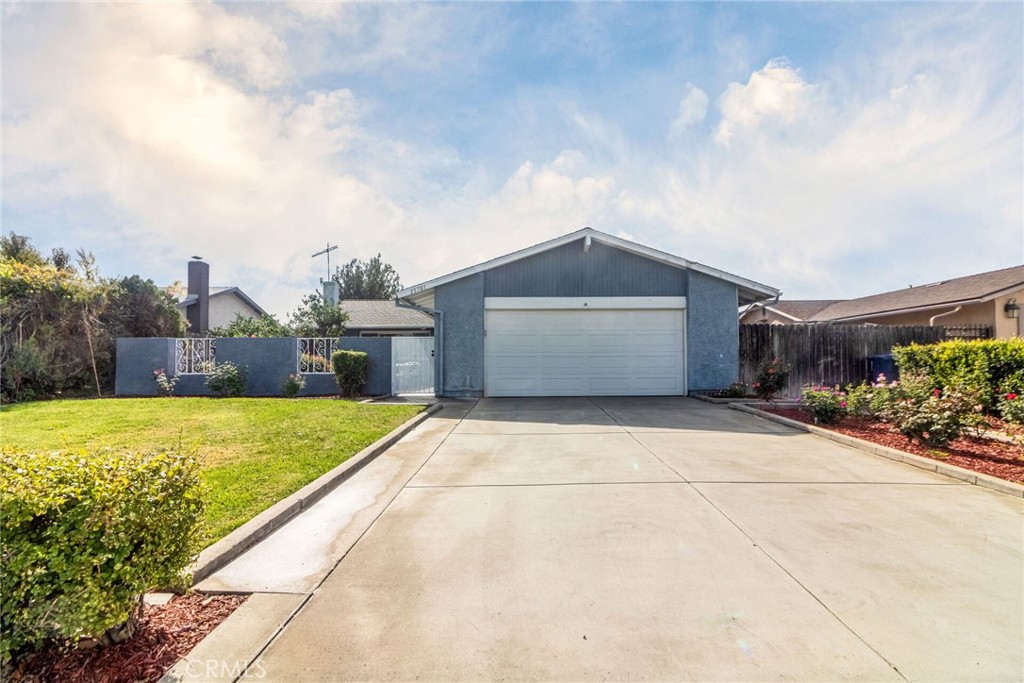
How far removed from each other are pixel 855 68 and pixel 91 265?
19363mm

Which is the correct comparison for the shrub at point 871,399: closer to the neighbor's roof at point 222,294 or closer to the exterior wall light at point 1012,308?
the exterior wall light at point 1012,308

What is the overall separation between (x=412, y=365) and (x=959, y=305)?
1764 cm

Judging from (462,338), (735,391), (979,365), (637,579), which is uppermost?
(462,338)

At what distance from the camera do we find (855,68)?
27.5 ft

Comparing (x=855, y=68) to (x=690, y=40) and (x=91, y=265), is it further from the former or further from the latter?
(x=91, y=265)

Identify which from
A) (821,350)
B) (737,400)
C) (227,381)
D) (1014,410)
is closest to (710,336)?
(737,400)

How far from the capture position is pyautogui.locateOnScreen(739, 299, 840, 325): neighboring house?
2409 cm

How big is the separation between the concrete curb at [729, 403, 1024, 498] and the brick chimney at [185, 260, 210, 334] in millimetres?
23499

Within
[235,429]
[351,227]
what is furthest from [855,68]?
[235,429]

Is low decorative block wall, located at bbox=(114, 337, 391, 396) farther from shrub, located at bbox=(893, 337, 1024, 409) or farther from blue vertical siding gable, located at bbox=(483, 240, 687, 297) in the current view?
shrub, located at bbox=(893, 337, 1024, 409)

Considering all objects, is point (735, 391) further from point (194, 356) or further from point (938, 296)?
point (194, 356)

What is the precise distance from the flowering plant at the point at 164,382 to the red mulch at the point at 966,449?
50.4 ft

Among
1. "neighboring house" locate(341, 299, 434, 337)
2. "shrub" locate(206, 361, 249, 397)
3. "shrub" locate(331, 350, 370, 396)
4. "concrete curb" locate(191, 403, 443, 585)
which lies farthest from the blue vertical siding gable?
"neighboring house" locate(341, 299, 434, 337)

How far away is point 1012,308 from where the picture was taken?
14789 millimetres
